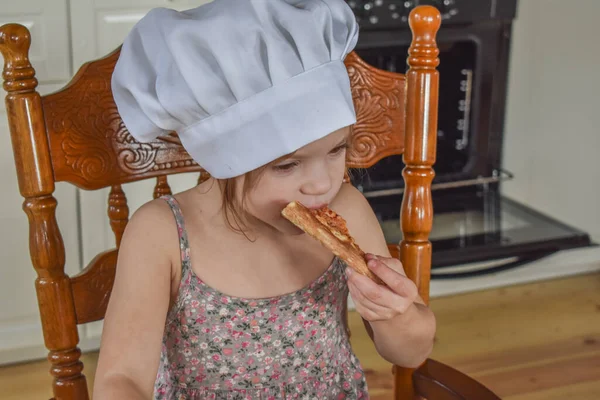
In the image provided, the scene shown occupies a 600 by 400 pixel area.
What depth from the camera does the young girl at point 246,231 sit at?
2.43 feet

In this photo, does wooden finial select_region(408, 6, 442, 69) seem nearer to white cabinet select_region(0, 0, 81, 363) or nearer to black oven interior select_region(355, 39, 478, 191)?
white cabinet select_region(0, 0, 81, 363)

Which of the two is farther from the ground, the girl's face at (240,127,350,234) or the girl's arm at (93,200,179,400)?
the girl's face at (240,127,350,234)

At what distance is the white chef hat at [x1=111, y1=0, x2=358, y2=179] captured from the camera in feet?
2.39

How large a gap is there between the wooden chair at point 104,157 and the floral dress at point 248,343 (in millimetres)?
97

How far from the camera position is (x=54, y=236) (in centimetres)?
88

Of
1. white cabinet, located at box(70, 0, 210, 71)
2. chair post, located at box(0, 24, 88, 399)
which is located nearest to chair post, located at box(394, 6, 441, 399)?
chair post, located at box(0, 24, 88, 399)

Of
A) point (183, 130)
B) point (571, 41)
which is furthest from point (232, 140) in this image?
point (571, 41)

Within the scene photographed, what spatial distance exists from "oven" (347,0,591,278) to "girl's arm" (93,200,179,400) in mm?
1354

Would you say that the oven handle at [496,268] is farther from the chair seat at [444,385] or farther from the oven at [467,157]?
the chair seat at [444,385]

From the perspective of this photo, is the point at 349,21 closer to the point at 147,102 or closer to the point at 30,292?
the point at 147,102

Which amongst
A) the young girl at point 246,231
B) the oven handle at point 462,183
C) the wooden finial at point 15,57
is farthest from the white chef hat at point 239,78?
the oven handle at point 462,183

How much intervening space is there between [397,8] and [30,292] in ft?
4.15

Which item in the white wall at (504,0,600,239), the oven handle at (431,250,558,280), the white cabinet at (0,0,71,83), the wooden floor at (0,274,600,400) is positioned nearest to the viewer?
the white cabinet at (0,0,71,83)

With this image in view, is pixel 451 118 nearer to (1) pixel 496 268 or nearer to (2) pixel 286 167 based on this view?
(1) pixel 496 268
